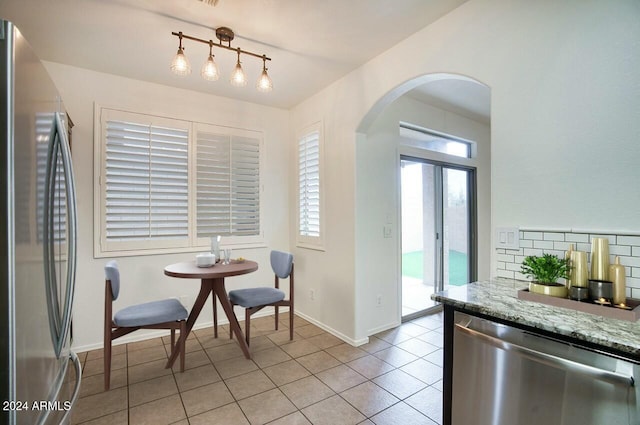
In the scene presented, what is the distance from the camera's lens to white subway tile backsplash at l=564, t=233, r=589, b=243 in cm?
138

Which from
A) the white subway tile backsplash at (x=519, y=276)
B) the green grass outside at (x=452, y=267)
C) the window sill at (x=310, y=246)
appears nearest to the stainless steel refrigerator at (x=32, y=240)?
the white subway tile backsplash at (x=519, y=276)

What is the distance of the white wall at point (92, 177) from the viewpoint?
8.99 feet

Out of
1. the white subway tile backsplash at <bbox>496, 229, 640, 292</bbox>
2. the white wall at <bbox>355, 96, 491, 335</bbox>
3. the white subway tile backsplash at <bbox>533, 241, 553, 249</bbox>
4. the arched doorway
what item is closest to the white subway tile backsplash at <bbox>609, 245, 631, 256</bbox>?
the white subway tile backsplash at <bbox>496, 229, 640, 292</bbox>

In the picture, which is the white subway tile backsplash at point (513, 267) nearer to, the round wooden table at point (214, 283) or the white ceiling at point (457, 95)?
the round wooden table at point (214, 283)

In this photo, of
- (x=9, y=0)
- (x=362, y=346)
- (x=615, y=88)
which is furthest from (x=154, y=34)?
(x=362, y=346)

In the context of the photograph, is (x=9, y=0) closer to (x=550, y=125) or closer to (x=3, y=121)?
(x=3, y=121)

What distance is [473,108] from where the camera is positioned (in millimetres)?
3842

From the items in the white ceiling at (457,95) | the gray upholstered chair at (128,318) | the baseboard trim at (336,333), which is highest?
the white ceiling at (457,95)

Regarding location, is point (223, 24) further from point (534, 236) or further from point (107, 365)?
point (107, 365)

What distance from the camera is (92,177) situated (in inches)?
110

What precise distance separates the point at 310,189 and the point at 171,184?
4.96ft

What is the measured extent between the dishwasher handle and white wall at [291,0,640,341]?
72cm

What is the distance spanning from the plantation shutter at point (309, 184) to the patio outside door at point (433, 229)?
3.27 feet

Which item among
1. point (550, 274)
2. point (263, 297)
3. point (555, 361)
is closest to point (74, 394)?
point (263, 297)
